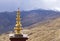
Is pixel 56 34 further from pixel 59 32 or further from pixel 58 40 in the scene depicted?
pixel 58 40

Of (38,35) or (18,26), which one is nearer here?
(18,26)

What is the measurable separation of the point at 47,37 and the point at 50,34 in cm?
517

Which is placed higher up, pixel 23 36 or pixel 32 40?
pixel 32 40

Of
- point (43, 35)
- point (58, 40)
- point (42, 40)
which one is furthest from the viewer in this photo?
point (43, 35)

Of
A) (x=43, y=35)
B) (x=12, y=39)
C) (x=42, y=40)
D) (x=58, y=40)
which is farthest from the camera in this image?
(x=43, y=35)

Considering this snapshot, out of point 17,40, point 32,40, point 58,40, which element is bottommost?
point 17,40

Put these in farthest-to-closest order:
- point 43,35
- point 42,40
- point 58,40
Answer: point 43,35 → point 42,40 → point 58,40

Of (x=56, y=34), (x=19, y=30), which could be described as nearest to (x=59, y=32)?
(x=56, y=34)

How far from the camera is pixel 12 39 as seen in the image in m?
10.4

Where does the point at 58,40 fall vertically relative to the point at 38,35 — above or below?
below

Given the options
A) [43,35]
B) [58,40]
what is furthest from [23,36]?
[43,35]

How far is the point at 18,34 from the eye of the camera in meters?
10.5

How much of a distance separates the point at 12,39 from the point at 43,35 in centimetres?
12891

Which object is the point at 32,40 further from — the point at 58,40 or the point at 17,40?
the point at 17,40
